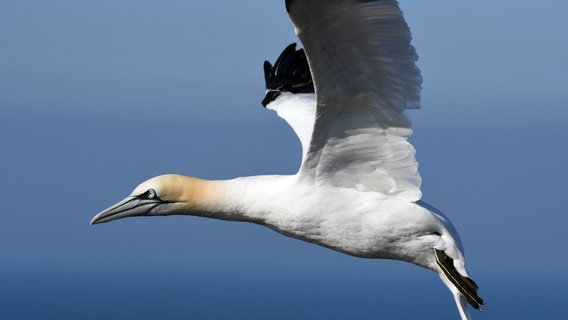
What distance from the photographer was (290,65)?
672 inches

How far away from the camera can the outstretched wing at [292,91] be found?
49.5ft

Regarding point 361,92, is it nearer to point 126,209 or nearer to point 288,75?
point 126,209

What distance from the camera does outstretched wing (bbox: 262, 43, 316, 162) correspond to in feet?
49.5

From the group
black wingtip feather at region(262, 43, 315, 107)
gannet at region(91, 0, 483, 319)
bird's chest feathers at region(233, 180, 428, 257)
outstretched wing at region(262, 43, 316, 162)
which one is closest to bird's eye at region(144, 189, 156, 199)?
gannet at region(91, 0, 483, 319)

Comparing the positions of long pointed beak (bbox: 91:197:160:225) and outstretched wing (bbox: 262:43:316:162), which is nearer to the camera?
long pointed beak (bbox: 91:197:160:225)

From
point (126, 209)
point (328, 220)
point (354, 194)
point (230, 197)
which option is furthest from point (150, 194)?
point (354, 194)

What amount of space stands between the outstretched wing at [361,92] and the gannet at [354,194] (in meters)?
0.01

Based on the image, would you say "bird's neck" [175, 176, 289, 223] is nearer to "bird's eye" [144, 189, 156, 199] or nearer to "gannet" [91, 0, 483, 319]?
"gannet" [91, 0, 483, 319]

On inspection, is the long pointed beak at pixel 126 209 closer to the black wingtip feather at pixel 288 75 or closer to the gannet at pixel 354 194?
the gannet at pixel 354 194

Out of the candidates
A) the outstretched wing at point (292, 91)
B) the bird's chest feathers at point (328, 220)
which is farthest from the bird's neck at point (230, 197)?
the outstretched wing at point (292, 91)

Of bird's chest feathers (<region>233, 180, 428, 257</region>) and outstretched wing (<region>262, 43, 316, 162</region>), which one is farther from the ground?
outstretched wing (<region>262, 43, 316, 162</region>)

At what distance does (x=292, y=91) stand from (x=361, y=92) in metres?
4.46

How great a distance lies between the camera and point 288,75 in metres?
16.7

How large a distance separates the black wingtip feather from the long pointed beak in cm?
364
